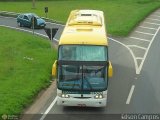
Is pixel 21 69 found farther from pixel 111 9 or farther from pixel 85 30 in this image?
pixel 111 9

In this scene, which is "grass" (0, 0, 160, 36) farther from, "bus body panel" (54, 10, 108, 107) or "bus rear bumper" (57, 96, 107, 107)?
"bus rear bumper" (57, 96, 107, 107)

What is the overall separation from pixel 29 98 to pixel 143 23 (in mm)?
29518

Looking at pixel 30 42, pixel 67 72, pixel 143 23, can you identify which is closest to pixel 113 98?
pixel 67 72

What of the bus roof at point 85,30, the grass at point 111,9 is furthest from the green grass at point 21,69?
the grass at point 111,9

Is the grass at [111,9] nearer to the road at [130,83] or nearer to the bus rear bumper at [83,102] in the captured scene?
the road at [130,83]

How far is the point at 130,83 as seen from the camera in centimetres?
2581

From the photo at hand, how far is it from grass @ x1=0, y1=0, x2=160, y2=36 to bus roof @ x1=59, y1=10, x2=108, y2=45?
650 inches

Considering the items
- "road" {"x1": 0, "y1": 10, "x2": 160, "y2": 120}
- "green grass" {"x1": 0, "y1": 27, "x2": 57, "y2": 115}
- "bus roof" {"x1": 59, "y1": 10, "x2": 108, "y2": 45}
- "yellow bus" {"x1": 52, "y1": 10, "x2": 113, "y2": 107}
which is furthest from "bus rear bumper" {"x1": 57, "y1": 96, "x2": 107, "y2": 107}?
"bus roof" {"x1": 59, "y1": 10, "x2": 108, "y2": 45}

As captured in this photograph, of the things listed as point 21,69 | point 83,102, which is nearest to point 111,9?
point 21,69

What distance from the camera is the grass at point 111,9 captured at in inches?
1831

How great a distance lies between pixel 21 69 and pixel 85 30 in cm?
629

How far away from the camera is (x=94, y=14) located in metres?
26.4

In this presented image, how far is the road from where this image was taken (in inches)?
824

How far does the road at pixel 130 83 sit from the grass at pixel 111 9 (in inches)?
161
